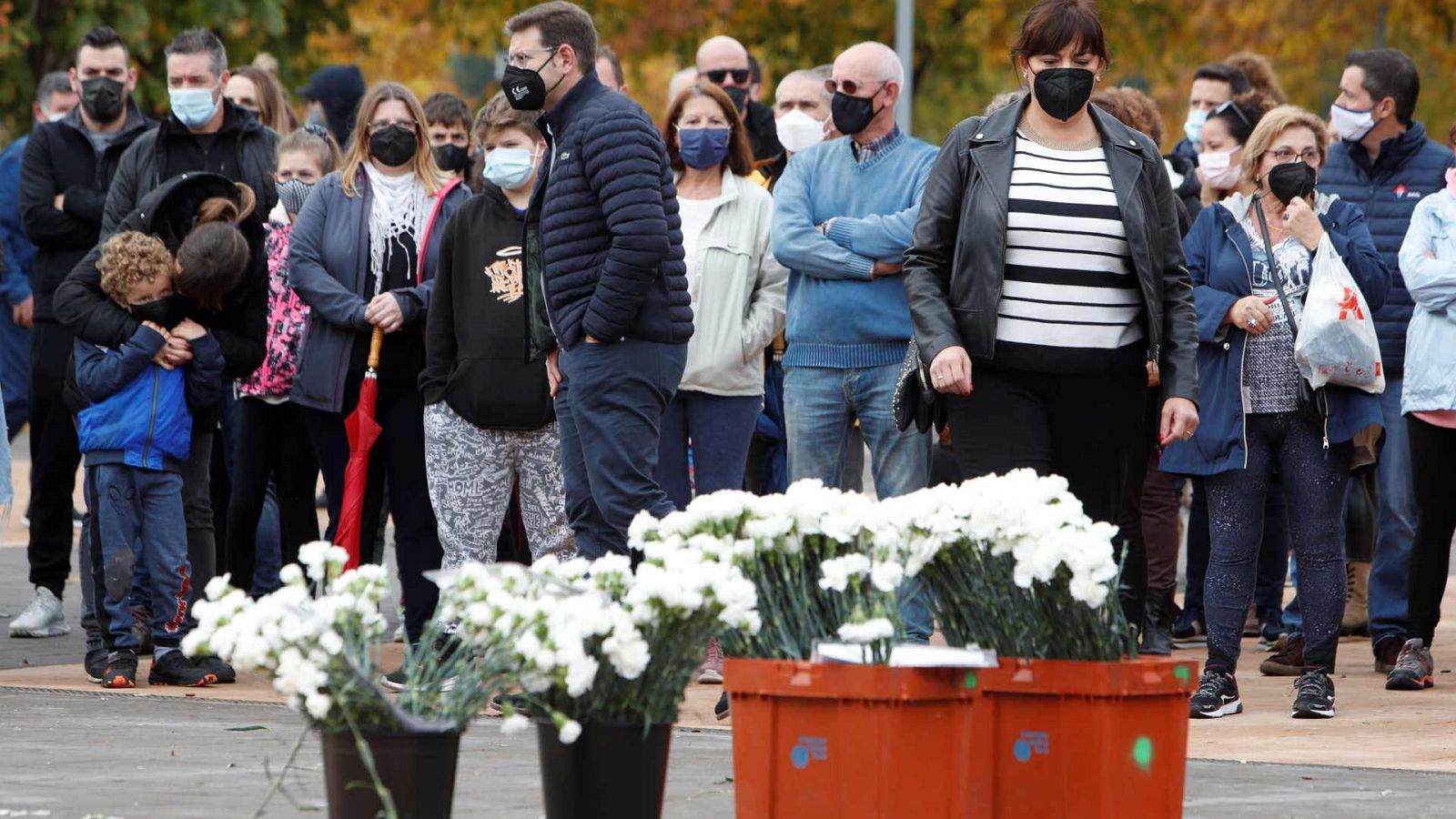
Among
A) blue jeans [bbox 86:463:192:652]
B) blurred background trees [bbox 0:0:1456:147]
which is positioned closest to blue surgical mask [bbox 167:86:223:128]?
blue jeans [bbox 86:463:192:652]

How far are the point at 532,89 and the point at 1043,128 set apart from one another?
188 cm

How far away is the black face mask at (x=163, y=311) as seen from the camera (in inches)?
325

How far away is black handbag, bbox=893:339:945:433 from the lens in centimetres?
641

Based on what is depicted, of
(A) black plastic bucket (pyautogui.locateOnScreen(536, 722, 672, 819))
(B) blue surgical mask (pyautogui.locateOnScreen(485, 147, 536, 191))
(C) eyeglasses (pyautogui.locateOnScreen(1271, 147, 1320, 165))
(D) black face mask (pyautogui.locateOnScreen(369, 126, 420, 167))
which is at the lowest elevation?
(A) black plastic bucket (pyautogui.locateOnScreen(536, 722, 672, 819))

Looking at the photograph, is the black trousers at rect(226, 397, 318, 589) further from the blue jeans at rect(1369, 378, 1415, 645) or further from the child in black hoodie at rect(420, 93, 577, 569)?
the blue jeans at rect(1369, 378, 1415, 645)

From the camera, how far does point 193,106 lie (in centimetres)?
945

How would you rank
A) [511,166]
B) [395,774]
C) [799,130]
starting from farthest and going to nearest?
[799,130] → [511,166] → [395,774]

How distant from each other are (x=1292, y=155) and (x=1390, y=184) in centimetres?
164

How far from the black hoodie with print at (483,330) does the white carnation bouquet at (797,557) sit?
294 cm

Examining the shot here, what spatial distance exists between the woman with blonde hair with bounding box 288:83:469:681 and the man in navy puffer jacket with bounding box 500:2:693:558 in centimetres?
117

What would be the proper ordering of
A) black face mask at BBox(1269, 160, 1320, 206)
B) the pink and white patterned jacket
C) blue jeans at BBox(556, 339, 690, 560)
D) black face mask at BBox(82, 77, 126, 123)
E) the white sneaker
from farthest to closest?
black face mask at BBox(82, 77, 126, 123) → the white sneaker → the pink and white patterned jacket → black face mask at BBox(1269, 160, 1320, 206) → blue jeans at BBox(556, 339, 690, 560)

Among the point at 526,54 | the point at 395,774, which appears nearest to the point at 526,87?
the point at 526,54

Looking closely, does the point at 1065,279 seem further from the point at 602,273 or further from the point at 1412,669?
the point at 1412,669

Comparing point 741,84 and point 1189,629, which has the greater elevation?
point 741,84
